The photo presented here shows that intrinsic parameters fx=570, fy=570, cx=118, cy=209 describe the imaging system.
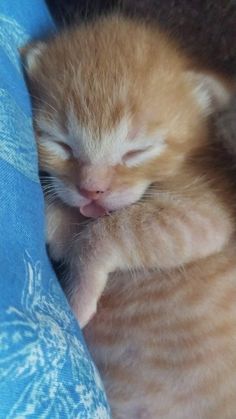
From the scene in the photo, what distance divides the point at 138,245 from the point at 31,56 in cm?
48

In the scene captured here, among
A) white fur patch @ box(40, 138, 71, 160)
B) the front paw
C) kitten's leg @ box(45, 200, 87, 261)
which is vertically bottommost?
the front paw

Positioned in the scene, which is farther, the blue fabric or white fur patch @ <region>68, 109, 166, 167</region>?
white fur patch @ <region>68, 109, 166, 167</region>

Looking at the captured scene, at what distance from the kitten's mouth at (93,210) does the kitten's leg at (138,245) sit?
0.09ft

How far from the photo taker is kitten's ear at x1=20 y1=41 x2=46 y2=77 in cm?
125

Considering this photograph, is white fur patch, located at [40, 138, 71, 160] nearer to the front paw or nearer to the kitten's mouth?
the kitten's mouth

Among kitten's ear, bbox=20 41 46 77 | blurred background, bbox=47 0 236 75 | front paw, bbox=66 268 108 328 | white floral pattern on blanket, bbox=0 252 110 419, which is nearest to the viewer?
white floral pattern on blanket, bbox=0 252 110 419

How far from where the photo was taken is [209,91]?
133 cm

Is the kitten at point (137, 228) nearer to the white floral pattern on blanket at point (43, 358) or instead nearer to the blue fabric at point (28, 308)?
the blue fabric at point (28, 308)

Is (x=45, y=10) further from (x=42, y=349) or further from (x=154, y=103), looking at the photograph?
(x=42, y=349)

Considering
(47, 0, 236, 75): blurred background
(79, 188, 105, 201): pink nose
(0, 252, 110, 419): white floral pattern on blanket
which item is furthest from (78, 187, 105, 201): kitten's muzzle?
(47, 0, 236, 75): blurred background

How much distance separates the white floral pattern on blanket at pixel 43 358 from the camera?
718mm

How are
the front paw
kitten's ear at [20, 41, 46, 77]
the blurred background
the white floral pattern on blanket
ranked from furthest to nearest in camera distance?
the blurred background < kitten's ear at [20, 41, 46, 77] < the front paw < the white floral pattern on blanket

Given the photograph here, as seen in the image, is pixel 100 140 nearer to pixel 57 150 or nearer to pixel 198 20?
pixel 57 150

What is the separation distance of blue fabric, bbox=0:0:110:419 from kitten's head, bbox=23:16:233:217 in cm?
8
